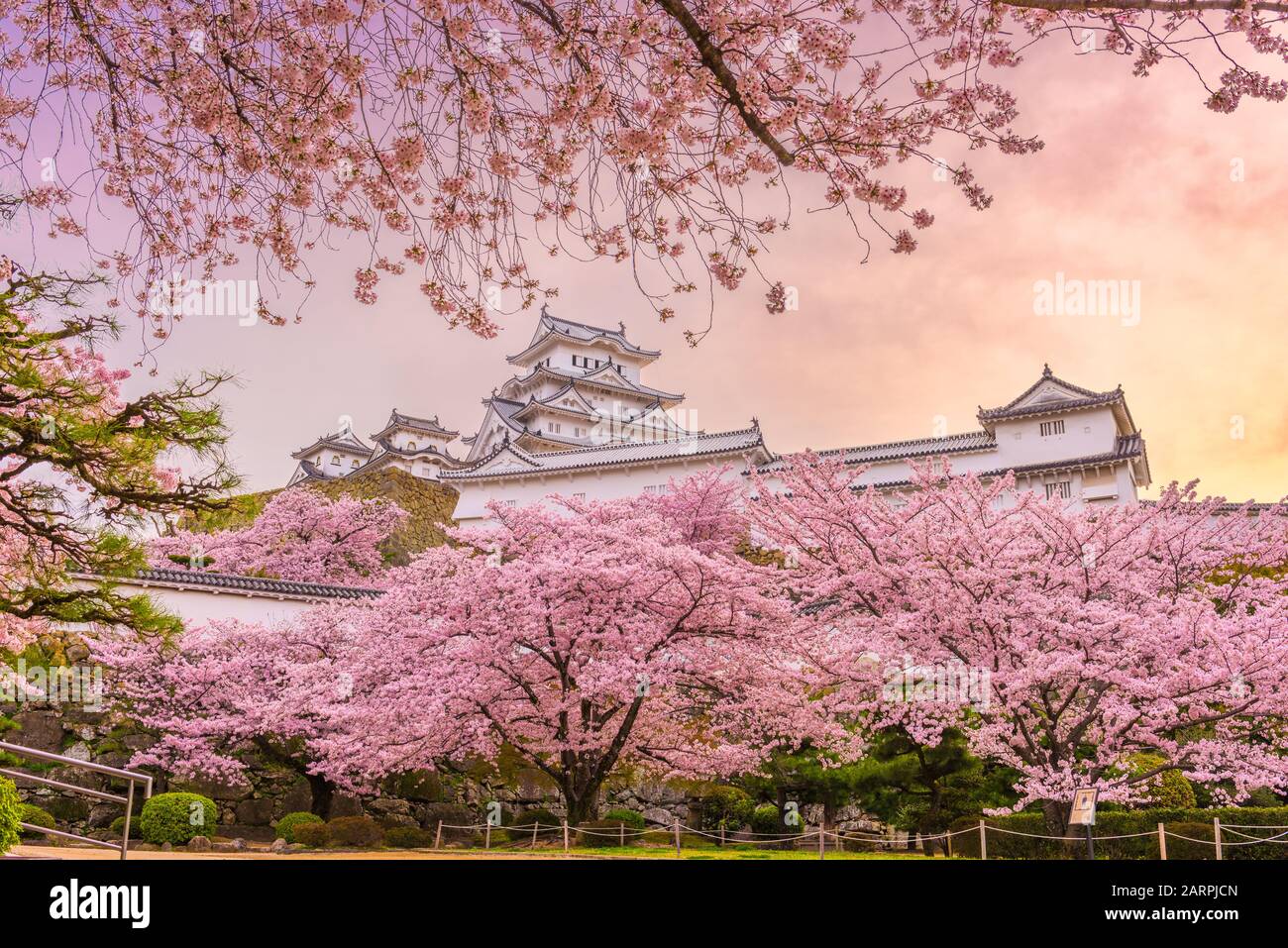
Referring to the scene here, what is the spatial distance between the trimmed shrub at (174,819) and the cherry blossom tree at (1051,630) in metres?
10.3

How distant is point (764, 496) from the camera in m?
15.9

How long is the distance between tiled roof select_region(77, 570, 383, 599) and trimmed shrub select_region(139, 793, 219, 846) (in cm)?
578

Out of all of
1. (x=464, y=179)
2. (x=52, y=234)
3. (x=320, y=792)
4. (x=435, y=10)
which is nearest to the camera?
(x=435, y=10)

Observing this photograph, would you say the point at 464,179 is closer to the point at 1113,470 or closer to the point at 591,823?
the point at 591,823

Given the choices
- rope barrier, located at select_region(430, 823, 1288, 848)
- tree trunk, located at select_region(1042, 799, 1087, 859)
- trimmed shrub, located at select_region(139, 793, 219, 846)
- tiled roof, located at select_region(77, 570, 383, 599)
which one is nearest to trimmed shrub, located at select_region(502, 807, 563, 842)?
rope barrier, located at select_region(430, 823, 1288, 848)

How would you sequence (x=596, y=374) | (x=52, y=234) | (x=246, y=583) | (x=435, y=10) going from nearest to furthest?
(x=435, y=10), (x=52, y=234), (x=246, y=583), (x=596, y=374)

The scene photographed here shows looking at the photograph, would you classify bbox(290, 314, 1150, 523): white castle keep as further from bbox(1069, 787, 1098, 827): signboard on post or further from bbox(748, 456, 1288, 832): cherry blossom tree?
bbox(1069, 787, 1098, 827): signboard on post

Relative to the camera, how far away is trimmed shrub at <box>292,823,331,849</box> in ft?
51.1

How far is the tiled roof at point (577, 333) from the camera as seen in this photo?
51.3m

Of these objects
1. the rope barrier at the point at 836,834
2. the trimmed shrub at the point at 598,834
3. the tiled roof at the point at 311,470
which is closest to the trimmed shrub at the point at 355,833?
the rope barrier at the point at 836,834

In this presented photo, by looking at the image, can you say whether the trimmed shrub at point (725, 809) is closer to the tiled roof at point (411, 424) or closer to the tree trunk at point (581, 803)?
the tree trunk at point (581, 803)
